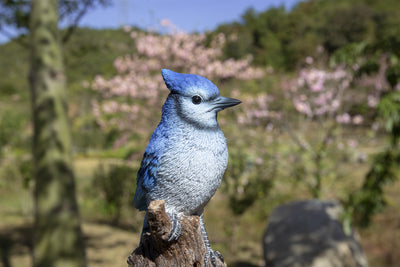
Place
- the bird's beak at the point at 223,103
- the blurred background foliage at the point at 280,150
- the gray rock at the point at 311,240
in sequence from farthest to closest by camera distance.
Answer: the gray rock at the point at 311,240 → the blurred background foliage at the point at 280,150 → the bird's beak at the point at 223,103

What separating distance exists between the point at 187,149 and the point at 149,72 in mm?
10293

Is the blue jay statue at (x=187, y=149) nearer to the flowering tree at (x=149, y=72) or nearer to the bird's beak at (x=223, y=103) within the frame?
the bird's beak at (x=223, y=103)

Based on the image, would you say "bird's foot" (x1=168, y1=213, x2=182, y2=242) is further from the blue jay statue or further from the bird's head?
the bird's head

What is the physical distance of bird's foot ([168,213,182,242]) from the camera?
138 centimetres

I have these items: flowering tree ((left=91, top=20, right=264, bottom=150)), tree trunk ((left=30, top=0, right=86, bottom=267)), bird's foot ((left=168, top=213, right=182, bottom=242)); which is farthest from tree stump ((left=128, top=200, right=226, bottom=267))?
flowering tree ((left=91, top=20, right=264, bottom=150))

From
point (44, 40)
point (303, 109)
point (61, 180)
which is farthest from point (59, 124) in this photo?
point (303, 109)

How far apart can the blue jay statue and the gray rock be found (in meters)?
5.04

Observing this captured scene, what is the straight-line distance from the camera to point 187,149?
55.5 inches

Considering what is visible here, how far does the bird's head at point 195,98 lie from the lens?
55.4 inches

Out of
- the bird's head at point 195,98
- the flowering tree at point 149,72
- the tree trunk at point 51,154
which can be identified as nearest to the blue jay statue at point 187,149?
the bird's head at point 195,98

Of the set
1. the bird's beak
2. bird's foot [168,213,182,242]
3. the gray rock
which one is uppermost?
the bird's beak

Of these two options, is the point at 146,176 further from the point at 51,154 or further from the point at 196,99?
the point at 51,154

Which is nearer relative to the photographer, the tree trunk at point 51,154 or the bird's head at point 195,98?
the bird's head at point 195,98

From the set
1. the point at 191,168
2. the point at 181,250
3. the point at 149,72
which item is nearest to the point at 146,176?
the point at 191,168
